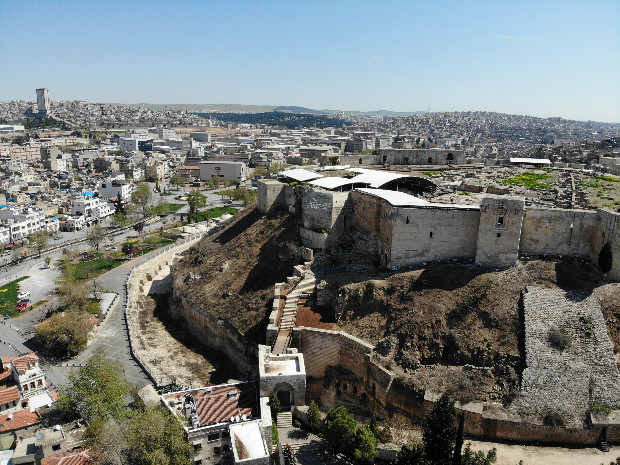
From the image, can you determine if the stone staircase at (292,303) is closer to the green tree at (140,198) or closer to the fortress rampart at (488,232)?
the fortress rampart at (488,232)

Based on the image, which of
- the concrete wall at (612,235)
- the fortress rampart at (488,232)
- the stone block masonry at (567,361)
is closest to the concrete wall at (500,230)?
the fortress rampart at (488,232)

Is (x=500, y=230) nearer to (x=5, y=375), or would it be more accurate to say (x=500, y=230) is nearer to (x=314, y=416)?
(x=314, y=416)

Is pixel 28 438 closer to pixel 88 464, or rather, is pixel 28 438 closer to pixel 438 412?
pixel 88 464

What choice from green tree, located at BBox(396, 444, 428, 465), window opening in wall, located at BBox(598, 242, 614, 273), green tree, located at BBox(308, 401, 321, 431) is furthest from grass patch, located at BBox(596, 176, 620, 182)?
green tree, located at BBox(308, 401, 321, 431)

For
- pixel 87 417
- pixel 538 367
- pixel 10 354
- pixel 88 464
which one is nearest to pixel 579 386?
pixel 538 367

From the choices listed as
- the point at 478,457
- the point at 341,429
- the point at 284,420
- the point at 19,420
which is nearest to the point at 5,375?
the point at 19,420
